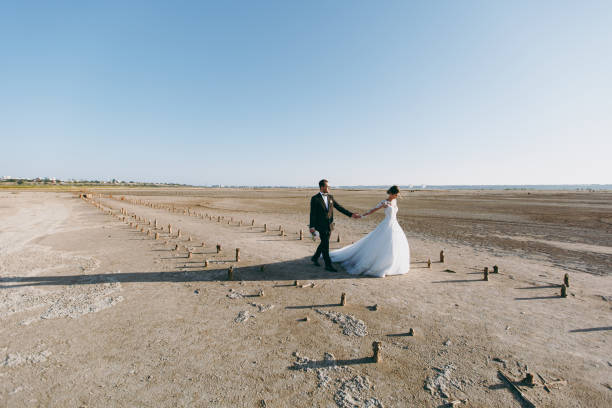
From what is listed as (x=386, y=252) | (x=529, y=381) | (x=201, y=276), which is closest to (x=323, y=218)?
(x=386, y=252)

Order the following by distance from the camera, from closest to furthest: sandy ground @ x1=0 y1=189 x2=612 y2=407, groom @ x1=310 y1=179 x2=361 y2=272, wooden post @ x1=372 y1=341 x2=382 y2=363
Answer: sandy ground @ x1=0 y1=189 x2=612 y2=407
wooden post @ x1=372 y1=341 x2=382 y2=363
groom @ x1=310 y1=179 x2=361 y2=272

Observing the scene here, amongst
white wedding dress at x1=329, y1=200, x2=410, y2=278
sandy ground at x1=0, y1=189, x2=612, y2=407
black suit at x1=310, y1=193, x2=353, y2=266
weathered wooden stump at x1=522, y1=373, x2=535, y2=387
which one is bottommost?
sandy ground at x1=0, y1=189, x2=612, y2=407

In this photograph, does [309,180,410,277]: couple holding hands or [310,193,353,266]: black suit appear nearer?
[309,180,410,277]: couple holding hands

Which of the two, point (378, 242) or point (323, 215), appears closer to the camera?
point (378, 242)

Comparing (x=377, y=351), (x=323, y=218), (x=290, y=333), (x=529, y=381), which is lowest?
(x=290, y=333)

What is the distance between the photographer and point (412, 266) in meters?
9.19

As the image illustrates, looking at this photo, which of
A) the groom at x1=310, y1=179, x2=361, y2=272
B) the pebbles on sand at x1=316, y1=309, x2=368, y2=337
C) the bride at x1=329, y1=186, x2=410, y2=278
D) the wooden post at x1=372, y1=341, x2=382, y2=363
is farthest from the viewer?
the groom at x1=310, y1=179, x2=361, y2=272

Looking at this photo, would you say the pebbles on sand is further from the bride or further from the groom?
the groom

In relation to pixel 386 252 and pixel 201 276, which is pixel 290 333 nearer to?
pixel 201 276

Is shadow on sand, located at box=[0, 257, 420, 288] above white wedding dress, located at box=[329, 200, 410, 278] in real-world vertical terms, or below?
below

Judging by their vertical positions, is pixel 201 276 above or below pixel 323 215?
below

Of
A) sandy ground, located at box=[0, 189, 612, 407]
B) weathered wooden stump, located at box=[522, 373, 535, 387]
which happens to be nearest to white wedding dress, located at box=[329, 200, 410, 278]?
sandy ground, located at box=[0, 189, 612, 407]

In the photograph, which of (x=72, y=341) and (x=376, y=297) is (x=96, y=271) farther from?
(x=376, y=297)

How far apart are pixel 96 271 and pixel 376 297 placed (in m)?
8.47
